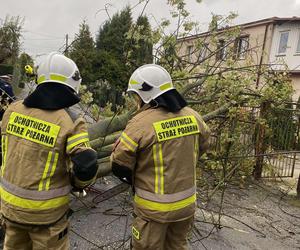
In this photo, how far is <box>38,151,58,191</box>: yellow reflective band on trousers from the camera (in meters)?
2.04

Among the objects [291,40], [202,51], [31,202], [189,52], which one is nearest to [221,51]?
[202,51]

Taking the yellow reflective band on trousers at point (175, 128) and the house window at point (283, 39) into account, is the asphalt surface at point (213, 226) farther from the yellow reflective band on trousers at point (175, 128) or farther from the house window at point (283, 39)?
the house window at point (283, 39)

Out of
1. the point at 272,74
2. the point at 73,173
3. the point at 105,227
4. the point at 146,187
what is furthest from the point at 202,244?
the point at 272,74

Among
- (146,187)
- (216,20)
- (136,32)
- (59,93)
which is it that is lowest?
(146,187)

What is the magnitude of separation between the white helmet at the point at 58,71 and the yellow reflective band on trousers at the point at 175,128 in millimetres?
630

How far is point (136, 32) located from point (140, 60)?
1.26ft

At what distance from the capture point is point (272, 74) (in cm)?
568

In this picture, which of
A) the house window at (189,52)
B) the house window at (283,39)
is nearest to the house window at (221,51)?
the house window at (189,52)

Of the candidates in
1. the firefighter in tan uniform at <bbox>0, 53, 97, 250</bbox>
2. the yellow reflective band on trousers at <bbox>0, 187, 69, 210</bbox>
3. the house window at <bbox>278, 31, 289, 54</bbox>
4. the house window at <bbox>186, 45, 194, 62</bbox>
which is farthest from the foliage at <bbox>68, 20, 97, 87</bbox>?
the house window at <bbox>278, 31, 289, 54</bbox>

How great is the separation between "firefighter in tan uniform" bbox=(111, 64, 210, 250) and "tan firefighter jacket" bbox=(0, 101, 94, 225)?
1.30 feet

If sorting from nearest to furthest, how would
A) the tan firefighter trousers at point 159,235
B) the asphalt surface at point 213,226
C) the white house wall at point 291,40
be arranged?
the tan firefighter trousers at point 159,235 < the asphalt surface at point 213,226 < the white house wall at point 291,40

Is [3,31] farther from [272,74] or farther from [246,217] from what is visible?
[246,217]

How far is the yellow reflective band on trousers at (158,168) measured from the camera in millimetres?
2300

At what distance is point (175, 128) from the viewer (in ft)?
7.73
